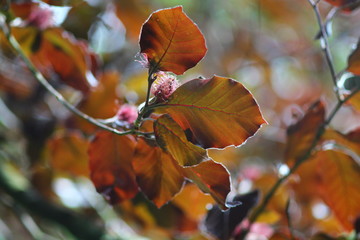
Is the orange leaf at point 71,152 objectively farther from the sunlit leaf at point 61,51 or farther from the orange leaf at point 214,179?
the orange leaf at point 214,179

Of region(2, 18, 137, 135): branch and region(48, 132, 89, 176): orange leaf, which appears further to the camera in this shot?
region(48, 132, 89, 176): orange leaf

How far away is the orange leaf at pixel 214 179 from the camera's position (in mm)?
613

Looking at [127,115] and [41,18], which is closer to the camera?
[127,115]

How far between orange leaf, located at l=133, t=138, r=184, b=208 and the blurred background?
150 mm

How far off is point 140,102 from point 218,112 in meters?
0.58

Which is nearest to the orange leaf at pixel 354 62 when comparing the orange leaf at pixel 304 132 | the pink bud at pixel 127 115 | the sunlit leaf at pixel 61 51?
the orange leaf at pixel 304 132

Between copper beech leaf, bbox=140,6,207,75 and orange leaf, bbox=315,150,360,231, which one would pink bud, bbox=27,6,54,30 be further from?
orange leaf, bbox=315,150,360,231

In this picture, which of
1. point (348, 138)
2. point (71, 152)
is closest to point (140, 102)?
point (71, 152)

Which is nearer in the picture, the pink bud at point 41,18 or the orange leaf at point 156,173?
the orange leaf at point 156,173

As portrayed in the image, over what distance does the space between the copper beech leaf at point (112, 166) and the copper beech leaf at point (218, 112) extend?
0.19 m

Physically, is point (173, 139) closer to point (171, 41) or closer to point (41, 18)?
point (171, 41)

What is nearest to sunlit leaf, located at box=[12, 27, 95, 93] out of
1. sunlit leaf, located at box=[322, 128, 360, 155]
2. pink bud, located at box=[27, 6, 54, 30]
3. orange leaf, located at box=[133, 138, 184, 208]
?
pink bud, located at box=[27, 6, 54, 30]

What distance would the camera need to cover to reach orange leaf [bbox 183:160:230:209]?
61cm

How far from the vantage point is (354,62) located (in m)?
0.72
